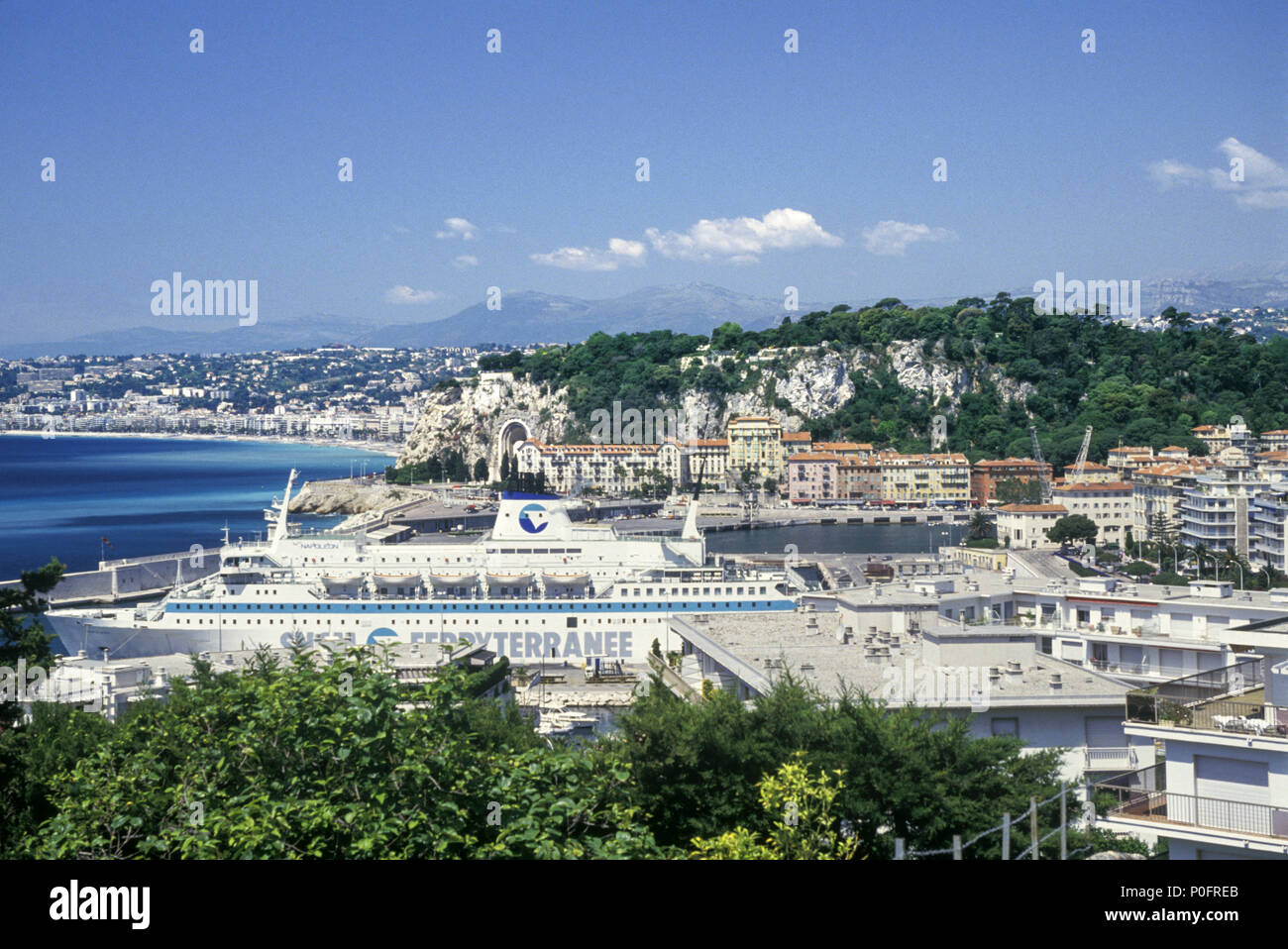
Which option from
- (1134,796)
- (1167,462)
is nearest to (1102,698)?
(1134,796)

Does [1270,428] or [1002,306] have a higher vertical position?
[1002,306]

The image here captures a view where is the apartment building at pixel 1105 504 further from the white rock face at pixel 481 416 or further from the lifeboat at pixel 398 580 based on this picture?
the white rock face at pixel 481 416

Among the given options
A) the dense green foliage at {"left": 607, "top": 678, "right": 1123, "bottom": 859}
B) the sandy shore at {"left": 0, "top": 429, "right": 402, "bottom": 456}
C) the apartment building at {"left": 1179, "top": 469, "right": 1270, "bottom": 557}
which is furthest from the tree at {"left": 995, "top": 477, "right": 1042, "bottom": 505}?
the sandy shore at {"left": 0, "top": 429, "right": 402, "bottom": 456}

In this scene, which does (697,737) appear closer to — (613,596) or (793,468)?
(613,596)

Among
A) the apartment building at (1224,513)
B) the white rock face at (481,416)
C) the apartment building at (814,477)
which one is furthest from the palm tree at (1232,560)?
the white rock face at (481,416)

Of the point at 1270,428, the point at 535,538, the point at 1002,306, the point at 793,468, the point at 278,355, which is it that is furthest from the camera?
the point at 278,355

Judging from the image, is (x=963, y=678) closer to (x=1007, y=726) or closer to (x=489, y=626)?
(x=1007, y=726)
